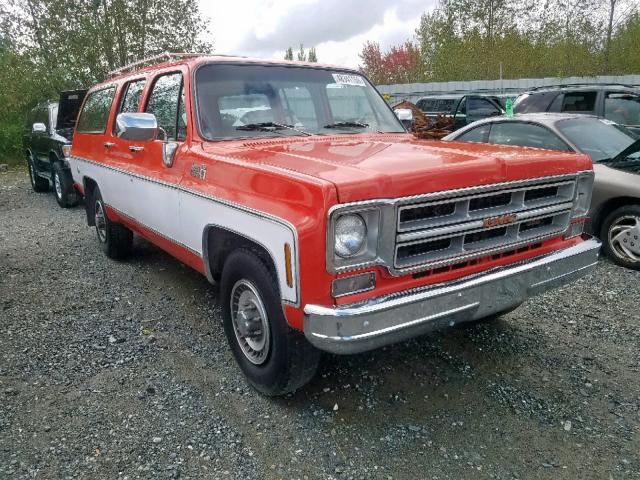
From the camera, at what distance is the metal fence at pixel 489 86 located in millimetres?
16641

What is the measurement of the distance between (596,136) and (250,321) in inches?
197

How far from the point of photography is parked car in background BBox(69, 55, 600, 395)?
2352 millimetres

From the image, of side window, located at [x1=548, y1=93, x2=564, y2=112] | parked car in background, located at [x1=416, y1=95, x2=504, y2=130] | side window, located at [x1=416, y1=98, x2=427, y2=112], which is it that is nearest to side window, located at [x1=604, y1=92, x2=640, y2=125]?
side window, located at [x1=548, y1=93, x2=564, y2=112]

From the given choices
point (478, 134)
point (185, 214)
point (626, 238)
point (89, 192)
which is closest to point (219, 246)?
point (185, 214)

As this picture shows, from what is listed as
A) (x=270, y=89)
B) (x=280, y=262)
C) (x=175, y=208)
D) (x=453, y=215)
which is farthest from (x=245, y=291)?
(x=270, y=89)

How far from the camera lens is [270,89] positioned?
3697 millimetres

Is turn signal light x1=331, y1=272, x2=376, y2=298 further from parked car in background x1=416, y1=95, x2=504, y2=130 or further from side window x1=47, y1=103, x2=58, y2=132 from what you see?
parked car in background x1=416, y1=95, x2=504, y2=130

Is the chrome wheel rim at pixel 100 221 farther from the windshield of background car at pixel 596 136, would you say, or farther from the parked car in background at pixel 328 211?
the windshield of background car at pixel 596 136

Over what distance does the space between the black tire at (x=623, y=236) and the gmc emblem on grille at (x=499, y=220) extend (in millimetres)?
3063

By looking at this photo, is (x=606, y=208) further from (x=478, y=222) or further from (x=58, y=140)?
(x=58, y=140)

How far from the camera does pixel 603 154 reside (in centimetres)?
578

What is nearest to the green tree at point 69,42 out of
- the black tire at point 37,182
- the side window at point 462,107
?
the black tire at point 37,182

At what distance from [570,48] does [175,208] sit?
936 inches

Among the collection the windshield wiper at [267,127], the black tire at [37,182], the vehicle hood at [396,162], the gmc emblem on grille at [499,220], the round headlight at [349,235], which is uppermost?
the windshield wiper at [267,127]
